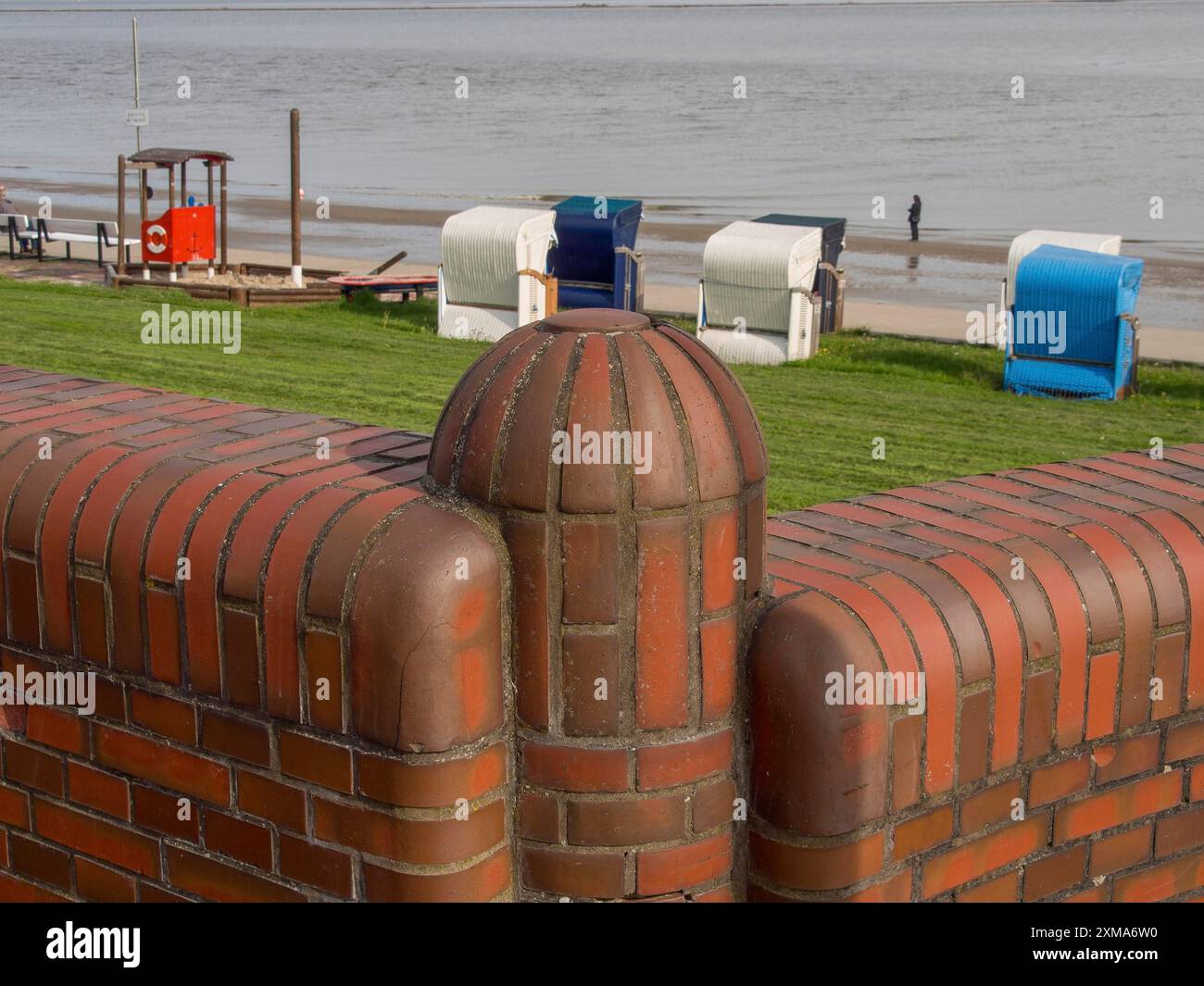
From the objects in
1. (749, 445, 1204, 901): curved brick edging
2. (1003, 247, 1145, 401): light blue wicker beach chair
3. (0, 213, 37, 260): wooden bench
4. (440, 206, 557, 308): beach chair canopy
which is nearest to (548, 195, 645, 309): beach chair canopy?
(440, 206, 557, 308): beach chair canopy

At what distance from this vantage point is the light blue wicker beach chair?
1653 cm

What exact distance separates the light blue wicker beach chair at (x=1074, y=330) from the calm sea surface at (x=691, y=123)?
21.9 meters

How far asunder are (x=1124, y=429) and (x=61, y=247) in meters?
24.2

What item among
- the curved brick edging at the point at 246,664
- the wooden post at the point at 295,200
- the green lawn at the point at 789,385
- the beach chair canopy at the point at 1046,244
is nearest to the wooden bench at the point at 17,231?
the wooden post at the point at 295,200

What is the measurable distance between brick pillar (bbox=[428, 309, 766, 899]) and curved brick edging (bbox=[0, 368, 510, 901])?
0.08 meters

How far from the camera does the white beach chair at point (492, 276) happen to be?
63.7ft

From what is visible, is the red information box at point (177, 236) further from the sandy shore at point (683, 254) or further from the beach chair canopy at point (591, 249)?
the sandy shore at point (683, 254)

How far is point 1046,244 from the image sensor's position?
1781 cm

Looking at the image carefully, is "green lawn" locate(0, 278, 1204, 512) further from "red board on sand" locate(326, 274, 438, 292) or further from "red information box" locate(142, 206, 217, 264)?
"red information box" locate(142, 206, 217, 264)

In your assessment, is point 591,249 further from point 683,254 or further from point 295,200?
point 683,254

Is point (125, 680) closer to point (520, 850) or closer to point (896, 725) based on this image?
point (520, 850)

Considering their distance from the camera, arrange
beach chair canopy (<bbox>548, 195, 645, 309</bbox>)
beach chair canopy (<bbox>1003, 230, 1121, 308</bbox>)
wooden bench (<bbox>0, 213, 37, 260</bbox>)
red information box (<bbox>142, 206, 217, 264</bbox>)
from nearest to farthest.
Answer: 1. beach chair canopy (<bbox>1003, 230, 1121, 308</bbox>)
2. beach chair canopy (<bbox>548, 195, 645, 309</bbox>)
3. red information box (<bbox>142, 206, 217, 264</bbox>)
4. wooden bench (<bbox>0, 213, 37, 260</bbox>)

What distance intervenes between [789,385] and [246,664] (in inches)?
556
